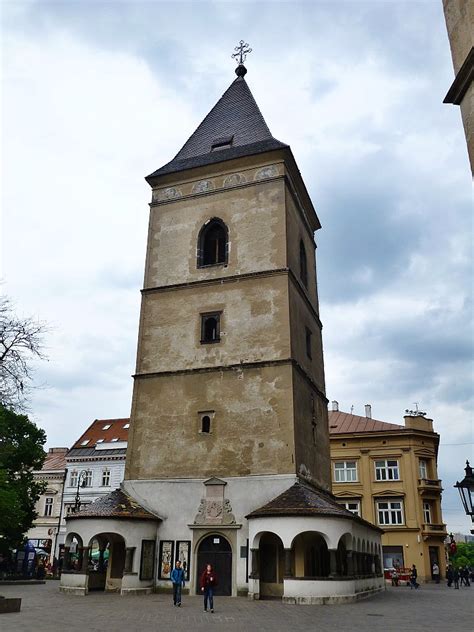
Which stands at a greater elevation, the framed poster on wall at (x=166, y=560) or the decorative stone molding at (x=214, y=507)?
the decorative stone molding at (x=214, y=507)

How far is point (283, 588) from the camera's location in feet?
60.0

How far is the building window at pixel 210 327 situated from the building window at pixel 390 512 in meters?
22.2

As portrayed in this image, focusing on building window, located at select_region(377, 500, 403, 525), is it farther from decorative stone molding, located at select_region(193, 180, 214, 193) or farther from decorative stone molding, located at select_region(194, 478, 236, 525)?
decorative stone molding, located at select_region(193, 180, 214, 193)

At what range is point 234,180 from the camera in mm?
26016

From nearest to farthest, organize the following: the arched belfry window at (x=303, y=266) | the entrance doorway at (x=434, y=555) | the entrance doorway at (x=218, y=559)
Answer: the entrance doorway at (x=218, y=559) → the arched belfry window at (x=303, y=266) → the entrance doorway at (x=434, y=555)

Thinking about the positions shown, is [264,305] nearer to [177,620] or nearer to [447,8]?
[177,620]

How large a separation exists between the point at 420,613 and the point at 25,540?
24375 millimetres

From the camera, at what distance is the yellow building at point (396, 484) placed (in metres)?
37.4

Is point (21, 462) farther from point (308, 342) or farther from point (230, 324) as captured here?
point (308, 342)

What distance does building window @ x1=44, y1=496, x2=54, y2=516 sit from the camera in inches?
1960

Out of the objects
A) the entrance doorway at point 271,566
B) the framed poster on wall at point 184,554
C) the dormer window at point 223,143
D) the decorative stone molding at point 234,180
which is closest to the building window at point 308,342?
the decorative stone molding at point 234,180

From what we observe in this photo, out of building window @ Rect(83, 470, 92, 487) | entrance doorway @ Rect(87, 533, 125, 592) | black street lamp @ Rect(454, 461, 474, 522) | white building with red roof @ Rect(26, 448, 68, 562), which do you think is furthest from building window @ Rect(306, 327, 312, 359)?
white building with red roof @ Rect(26, 448, 68, 562)

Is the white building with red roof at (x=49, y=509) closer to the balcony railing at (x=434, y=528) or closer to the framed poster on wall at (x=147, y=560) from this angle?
the balcony railing at (x=434, y=528)

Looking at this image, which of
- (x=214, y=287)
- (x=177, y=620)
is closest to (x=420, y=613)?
(x=177, y=620)
